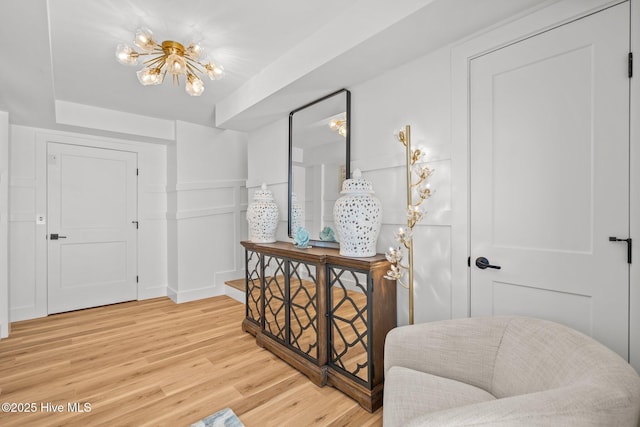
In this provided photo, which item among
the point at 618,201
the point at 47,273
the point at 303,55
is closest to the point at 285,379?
the point at 618,201

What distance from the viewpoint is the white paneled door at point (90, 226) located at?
3.60 metres

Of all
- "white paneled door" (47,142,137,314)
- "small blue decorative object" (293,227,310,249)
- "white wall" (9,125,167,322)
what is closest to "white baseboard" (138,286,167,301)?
"white paneled door" (47,142,137,314)

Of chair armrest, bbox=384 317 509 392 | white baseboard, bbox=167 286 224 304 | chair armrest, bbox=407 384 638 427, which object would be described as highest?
chair armrest, bbox=407 384 638 427

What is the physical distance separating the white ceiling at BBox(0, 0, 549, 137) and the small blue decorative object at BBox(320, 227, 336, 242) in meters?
1.13

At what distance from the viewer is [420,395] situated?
4.01ft

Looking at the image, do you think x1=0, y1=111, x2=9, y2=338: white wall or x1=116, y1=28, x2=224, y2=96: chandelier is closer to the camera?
x1=116, y1=28, x2=224, y2=96: chandelier

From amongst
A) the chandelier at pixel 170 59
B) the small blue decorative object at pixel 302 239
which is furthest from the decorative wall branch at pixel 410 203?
the chandelier at pixel 170 59

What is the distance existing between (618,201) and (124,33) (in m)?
2.91

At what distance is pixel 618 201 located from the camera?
1286 millimetres

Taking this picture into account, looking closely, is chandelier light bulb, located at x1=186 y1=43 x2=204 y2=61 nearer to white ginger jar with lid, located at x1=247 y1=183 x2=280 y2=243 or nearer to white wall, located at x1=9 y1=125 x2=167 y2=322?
white ginger jar with lid, located at x1=247 y1=183 x2=280 y2=243

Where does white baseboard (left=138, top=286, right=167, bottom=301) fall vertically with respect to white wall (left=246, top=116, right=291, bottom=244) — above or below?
below

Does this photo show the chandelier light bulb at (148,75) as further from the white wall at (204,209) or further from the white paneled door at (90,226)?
the white paneled door at (90,226)

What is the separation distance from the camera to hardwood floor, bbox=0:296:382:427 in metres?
1.77

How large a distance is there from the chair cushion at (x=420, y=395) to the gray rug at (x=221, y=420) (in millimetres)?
917
